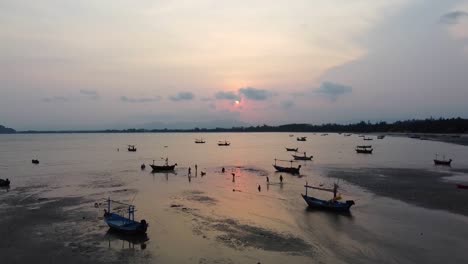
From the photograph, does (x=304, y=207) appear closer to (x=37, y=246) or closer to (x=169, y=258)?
(x=169, y=258)

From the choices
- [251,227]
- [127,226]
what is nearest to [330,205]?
[251,227]

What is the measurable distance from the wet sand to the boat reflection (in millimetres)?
24505

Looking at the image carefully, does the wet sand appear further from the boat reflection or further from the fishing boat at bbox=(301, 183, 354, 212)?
the boat reflection

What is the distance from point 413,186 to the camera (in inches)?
1890

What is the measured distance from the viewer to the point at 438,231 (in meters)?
28.2

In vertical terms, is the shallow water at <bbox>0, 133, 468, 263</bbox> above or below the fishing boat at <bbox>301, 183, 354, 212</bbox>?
below

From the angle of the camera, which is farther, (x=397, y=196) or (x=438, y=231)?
(x=397, y=196)

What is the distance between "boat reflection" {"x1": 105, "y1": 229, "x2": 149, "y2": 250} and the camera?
26234mm

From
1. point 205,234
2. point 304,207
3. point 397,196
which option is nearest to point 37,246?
point 205,234

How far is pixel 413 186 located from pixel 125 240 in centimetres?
3467

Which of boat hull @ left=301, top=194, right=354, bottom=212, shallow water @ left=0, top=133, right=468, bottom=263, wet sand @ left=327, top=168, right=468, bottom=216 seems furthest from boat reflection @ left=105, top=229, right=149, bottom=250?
wet sand @ left=327, top=168, right=468, bottom=216

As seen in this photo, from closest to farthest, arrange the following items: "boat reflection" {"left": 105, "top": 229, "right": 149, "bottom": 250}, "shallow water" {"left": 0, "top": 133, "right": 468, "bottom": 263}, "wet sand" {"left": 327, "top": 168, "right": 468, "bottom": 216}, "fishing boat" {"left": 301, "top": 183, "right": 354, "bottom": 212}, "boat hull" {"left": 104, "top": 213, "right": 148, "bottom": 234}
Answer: "shallow water" {"left": 0, "top": 133, "right": 468, "bottom": 263}, "boat reflection" {"left": 105, "top": 229, "right": 149, "bottom": 250}, "boat hull" {"left": 104, "top": 213, "right": 148, "bottom": 234}, "fishing boat" {"left": 301, "top": 183, "right": 354, "bottom": 212}, "wet sand" {"left": 327, "top": 168, "right": 468, "bottom": 216}

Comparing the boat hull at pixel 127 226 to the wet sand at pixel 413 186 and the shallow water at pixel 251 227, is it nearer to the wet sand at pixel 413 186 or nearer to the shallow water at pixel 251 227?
the shallow water at pixel 251 227

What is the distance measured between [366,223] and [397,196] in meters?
12.4
